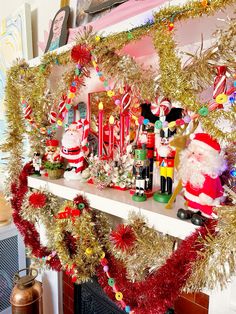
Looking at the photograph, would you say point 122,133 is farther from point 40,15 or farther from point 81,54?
point 40,15

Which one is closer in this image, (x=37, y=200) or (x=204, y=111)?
(x=204, y=111)

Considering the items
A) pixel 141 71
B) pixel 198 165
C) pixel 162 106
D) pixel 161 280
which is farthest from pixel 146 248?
pixel 141 71

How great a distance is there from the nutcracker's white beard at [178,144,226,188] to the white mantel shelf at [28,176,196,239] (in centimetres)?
12

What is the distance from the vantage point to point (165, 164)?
737 mm

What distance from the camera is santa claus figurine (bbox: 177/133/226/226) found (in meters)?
0.56

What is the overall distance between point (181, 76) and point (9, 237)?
57.8 inches

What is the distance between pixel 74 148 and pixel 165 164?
1.44 ft

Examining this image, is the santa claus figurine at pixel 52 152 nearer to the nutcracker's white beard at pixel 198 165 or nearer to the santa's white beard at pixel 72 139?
the santa's white beard at pixel 72 139

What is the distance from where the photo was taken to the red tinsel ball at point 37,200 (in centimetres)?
108

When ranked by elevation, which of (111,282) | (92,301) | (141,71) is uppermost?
(141,71)

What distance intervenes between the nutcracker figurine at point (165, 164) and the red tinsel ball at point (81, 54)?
1.26 ft

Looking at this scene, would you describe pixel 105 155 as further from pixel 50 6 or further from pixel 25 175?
pixel 50 6

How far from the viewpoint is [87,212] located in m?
0.91

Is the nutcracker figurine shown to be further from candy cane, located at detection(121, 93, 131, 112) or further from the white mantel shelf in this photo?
candy cane, located at detection(121, 93, 131, 112)
